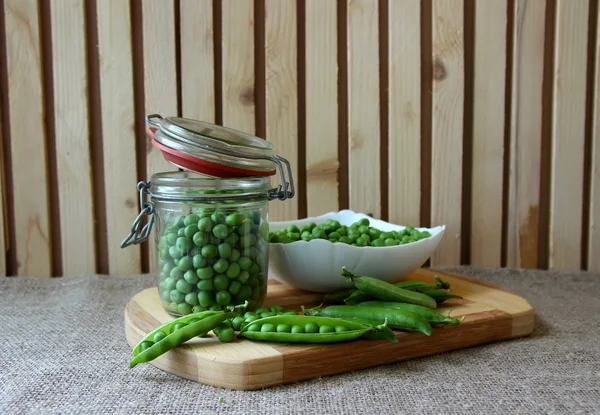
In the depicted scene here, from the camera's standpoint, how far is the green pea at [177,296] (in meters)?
1.30

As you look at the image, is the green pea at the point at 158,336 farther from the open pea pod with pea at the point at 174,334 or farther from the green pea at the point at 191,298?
the green pea at the point at 191,298

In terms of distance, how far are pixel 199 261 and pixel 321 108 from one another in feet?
2.79

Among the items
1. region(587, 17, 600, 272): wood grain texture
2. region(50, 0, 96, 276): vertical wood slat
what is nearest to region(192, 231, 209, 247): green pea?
region(50, 0, 96, 276): vertical wood slat

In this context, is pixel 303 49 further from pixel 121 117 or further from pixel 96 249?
pixel 96 249


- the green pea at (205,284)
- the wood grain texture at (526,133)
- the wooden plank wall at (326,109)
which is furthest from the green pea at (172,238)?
the wood grain texture at (526,133)

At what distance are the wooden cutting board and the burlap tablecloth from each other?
0.02m

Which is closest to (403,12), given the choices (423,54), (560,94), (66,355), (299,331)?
(423,54)

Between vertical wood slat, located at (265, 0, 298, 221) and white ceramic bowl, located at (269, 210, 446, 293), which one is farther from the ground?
vertical wood slat, located at (265, 0, 298, 221)

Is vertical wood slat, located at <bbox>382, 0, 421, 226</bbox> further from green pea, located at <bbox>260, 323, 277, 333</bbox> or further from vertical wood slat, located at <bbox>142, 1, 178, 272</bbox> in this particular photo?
green pea, located at <bbox>260, 323, 277, 333</bbox>

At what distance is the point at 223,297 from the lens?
1.29 metres

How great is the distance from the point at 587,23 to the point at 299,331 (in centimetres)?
141

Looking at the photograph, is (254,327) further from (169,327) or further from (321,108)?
(321,108)

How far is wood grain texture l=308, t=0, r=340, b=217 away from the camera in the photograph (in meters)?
1.92

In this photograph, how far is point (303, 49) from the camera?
195 centimetres
